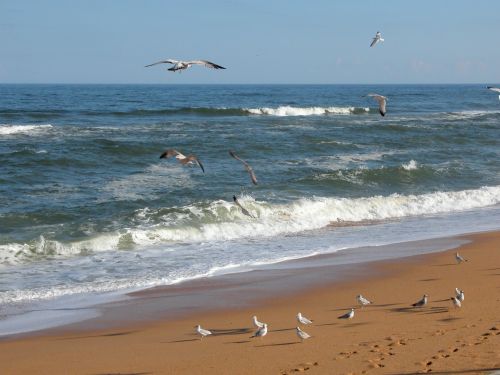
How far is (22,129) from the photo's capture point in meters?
30.8

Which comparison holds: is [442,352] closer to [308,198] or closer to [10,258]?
[10,258]

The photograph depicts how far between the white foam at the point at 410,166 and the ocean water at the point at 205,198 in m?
0.11

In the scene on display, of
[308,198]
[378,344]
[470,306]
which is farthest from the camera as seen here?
[308,198]

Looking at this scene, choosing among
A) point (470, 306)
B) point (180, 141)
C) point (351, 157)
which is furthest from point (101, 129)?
point (470, 306)

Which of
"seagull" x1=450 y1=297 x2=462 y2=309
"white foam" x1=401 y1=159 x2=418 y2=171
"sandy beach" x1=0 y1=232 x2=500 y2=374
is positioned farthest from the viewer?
"white foam" x1=401 y1=159 x2=418 y2=171

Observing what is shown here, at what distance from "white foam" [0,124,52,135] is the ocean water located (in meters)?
0.08

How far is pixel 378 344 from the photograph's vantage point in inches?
296

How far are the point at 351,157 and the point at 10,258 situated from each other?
53.1 ft

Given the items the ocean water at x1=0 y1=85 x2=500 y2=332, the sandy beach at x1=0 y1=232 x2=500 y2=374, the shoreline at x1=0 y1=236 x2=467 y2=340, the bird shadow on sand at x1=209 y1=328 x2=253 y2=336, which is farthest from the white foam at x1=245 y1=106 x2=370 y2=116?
the bird shadow on sand at x1=209 y1=328 x2=253 y2=336

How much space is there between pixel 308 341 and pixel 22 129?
2529 centimetres

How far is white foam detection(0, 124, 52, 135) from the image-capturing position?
29.6 meters

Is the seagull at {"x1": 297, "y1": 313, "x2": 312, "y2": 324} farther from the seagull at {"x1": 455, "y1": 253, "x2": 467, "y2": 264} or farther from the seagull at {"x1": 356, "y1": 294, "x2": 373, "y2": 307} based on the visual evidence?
the seagull at {"x1": 455, "y1": 253, "x2": 467, "y2": 264}

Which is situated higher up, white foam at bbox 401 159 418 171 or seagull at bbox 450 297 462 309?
seagull at bbox 450 297 462 309

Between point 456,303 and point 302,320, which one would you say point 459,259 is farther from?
point 302,320
